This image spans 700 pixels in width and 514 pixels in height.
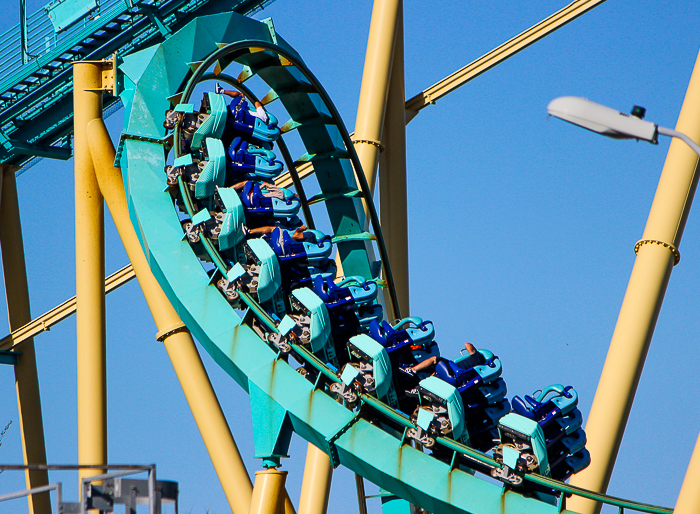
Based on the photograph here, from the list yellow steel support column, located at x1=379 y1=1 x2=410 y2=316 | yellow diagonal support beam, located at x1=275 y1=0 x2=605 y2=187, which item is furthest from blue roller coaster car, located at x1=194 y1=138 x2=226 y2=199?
yellow steel support column, located at x1=379 y1=1 x2=410 y2=316

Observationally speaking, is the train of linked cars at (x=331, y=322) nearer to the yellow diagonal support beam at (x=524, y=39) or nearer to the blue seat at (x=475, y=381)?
the blue seat at (x=475, y=381)

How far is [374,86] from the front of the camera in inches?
304

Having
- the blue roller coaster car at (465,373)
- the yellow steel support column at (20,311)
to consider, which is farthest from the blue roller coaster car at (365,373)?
the yellow steel support column at (20,311)

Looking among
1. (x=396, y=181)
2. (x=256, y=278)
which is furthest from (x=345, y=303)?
(x=396, y=181)

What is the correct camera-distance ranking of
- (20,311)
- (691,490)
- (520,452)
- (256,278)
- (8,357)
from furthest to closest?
(20,311) < (8,357) < (256,278) < (520,452) < (691,490)

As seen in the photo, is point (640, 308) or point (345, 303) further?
point (640, 308)

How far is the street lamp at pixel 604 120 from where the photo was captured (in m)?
3.04

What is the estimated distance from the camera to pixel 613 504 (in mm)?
4645

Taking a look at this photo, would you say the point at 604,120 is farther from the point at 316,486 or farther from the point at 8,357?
the point at 8,357

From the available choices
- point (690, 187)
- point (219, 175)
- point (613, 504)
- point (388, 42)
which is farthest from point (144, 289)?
point (690, 187)

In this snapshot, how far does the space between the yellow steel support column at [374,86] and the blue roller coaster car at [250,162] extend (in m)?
1.45

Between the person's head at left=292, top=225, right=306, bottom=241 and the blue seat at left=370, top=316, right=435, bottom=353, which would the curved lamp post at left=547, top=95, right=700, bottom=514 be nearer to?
the blue seat at left=370, top=316, right=435, bottom=353

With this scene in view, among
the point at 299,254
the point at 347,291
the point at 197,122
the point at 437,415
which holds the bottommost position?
the point at 437,415

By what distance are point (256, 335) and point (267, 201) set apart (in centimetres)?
89
